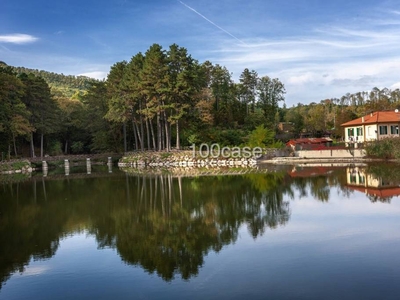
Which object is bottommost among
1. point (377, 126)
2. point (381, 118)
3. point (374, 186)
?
point (374, 186)

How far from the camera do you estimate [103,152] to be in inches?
2203

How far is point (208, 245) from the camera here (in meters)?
11.0

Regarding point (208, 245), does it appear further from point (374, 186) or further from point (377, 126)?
point (377, 126)

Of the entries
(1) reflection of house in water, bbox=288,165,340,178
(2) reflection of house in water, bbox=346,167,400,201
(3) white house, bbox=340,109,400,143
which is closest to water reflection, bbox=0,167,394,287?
(2) reflection of house in water, bbox=346,167,400,201

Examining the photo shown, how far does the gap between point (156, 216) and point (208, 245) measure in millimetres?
4784

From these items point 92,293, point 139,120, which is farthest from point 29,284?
point 139,120

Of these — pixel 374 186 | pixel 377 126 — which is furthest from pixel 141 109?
pixel 374 186

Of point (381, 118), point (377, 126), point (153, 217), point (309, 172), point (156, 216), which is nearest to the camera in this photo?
point (153, 217)

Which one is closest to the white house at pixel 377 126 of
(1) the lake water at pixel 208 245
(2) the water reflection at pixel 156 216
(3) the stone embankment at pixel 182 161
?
(3) the stone embankment at pixel 182 161

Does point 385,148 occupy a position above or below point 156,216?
above

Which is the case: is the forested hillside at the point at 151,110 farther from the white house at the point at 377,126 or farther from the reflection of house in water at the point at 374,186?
the reflection of house in water at the point at 374,186

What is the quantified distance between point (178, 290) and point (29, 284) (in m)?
3.15

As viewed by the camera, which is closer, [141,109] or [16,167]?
[16,167]

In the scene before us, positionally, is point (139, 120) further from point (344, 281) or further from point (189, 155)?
point (344, 281)
